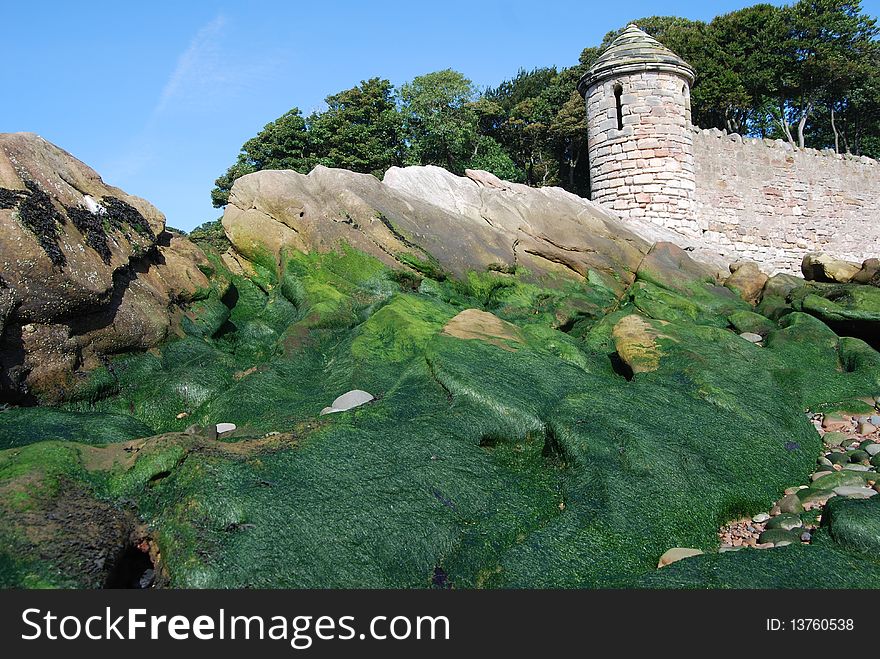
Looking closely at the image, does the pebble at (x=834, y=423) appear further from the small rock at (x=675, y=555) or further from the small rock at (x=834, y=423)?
the small rock at (x=675, y=555)

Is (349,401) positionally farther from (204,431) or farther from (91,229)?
(91,229)

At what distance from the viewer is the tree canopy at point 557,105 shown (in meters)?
30.8

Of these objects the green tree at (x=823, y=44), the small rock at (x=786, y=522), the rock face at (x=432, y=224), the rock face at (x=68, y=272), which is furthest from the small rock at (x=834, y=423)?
the green tree at (x=823, y=44)

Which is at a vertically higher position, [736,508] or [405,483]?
[405,483]

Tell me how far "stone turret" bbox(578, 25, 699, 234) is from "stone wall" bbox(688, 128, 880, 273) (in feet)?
2.50

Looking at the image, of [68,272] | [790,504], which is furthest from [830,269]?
[68,272]

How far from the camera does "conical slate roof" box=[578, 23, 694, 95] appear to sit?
2036cm

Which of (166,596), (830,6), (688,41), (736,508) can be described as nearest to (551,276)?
(736,508)

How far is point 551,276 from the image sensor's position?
A: 16.1 metres

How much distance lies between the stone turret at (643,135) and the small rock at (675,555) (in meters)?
14.8

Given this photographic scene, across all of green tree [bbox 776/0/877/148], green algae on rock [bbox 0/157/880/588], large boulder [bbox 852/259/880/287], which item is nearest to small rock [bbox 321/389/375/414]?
green algae on rock [bbox 0/157/880/588]

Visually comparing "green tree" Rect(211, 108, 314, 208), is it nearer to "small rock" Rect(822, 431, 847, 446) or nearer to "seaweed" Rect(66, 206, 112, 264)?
"seaweed" Rect(66, 206, 112, 264)

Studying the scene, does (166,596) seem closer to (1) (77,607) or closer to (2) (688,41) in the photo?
(1) (77,607)

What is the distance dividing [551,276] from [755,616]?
36.8 ft
